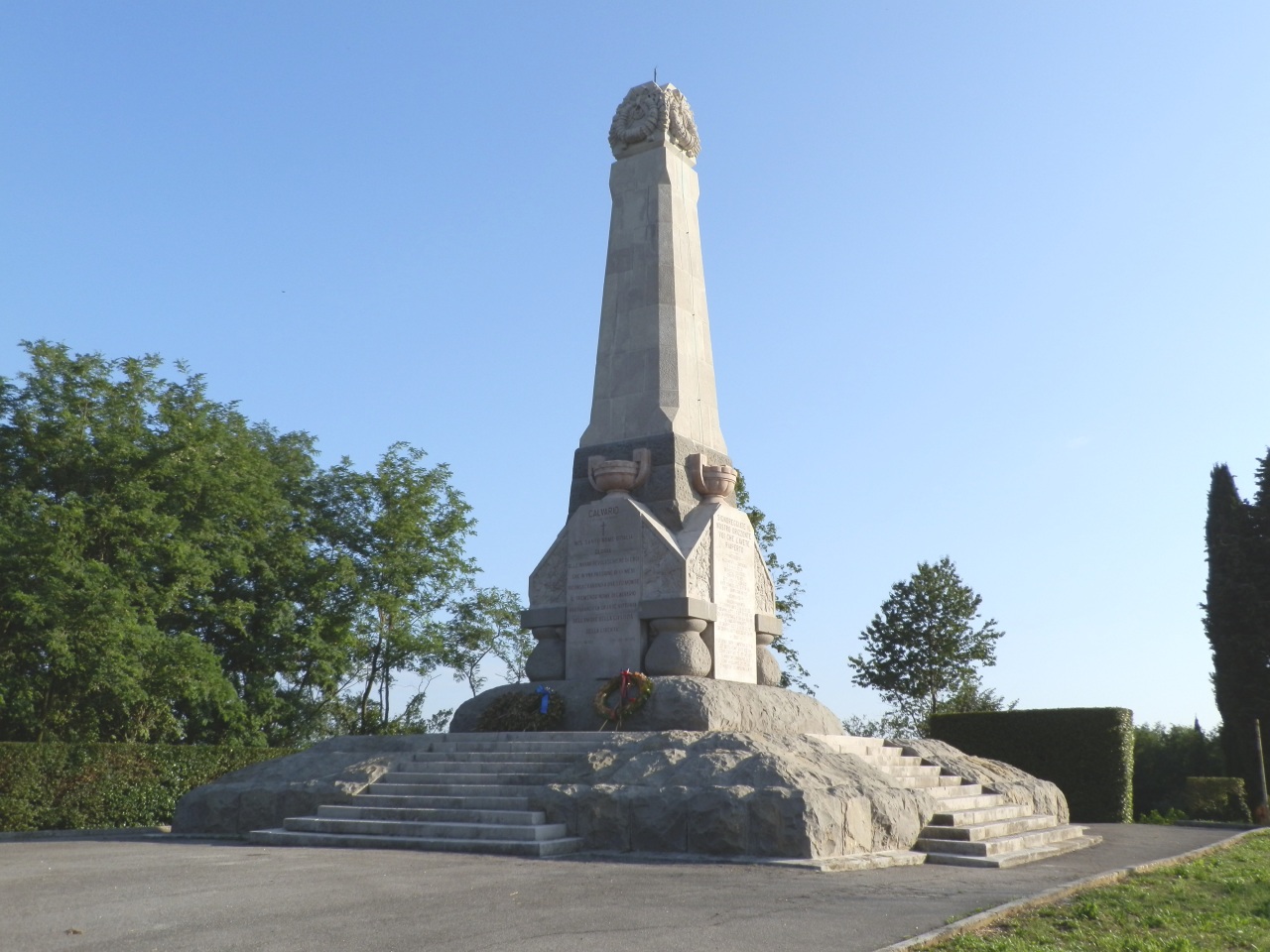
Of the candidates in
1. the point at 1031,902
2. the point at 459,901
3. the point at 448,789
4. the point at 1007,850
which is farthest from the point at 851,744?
the point at 459,901

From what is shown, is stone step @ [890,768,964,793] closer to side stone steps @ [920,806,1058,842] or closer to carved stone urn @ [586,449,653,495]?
side stone steps @ [920,806,1058,842]

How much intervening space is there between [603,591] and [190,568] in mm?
10055

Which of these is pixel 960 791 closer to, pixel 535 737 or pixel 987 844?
pixel 987 844

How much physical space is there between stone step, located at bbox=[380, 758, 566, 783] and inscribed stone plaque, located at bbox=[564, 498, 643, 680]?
10.8 ft

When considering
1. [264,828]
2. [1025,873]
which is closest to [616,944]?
[1025,873]

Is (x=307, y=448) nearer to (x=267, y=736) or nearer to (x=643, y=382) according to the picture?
(x=267, y=736)

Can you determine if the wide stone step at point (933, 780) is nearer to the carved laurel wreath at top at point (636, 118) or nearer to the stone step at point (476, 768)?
the stone step at point (476, 768)

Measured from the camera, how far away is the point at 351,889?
322 inches

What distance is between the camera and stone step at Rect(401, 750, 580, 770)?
12.9 metres

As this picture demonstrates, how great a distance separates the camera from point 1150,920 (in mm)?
7730

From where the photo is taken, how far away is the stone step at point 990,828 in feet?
39.3

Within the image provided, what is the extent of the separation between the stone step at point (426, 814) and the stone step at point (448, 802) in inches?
3.0

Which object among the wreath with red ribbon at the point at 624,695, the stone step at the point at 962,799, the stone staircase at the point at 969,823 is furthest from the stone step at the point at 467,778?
the stone step at the point at 962,799

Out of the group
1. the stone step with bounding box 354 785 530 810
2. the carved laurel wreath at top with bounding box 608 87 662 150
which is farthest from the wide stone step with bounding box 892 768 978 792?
the carved laurel wreath at top with bounding box 608 87 662 150
